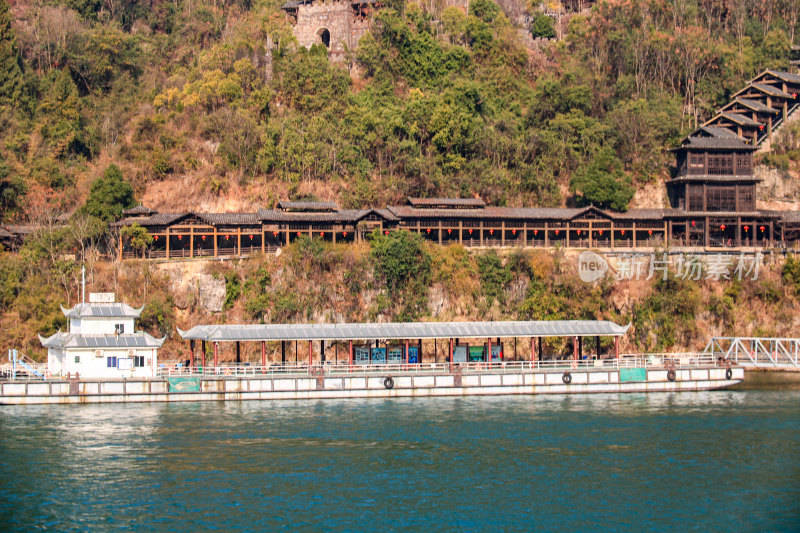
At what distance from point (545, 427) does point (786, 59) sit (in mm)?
77151

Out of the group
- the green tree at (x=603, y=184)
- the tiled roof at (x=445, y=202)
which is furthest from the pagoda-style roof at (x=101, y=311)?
the green tree at (x=603, y=184)

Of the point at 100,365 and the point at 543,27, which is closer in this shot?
the point at 100,365

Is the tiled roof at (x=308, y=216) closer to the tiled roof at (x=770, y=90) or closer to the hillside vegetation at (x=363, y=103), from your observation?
the hillside vegetation at (x=363, y=103)

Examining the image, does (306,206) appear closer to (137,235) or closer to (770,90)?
(137,235)

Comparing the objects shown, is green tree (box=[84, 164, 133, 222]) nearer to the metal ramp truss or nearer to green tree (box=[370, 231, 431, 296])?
green tree (box=[370, 231, 431, 296])

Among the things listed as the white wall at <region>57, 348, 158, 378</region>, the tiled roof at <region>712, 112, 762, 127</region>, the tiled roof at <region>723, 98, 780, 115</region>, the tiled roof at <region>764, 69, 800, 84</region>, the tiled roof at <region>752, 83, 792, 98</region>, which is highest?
the tiled roof at <region>764, 69, 800, 84</region>

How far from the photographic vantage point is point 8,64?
9681 cm

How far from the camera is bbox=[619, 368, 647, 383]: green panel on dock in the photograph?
2524 inches

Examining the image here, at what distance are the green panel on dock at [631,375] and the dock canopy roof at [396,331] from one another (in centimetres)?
283

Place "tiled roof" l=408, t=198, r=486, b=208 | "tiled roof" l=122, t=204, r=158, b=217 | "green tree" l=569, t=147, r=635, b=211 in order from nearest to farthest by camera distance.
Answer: "tiled roof" l=122, t=204, r=158, b=217
"tiled roof" l=408, t=198, r=486, b=208
"green tree" l=569, t=147, r=635, b=211

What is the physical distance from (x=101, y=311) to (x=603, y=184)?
47.7 metres

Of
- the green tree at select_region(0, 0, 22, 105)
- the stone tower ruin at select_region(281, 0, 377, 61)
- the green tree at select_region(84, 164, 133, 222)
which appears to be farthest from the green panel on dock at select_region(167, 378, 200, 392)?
the stone tower ruin at select_region(281, 0, 377, 61)

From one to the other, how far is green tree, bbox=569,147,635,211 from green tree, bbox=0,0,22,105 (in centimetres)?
5598

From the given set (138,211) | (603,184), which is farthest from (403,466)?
(603,184)
